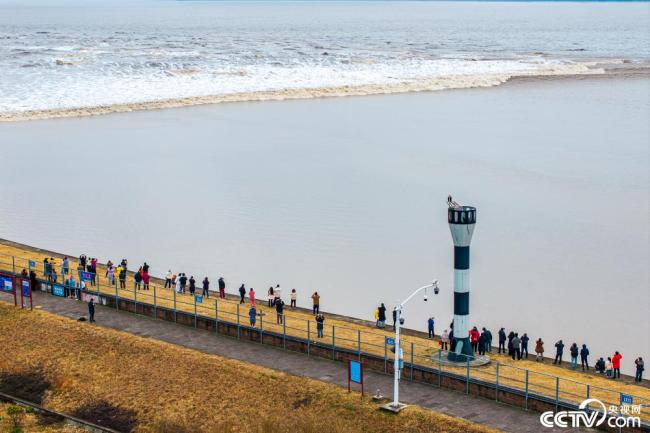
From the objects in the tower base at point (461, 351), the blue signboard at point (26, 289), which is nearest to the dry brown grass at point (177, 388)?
the blue signboard at point (26, 289)

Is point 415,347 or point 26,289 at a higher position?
point 26,289

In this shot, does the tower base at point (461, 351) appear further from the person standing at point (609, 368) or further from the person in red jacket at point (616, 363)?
the person in red jacket at point (616, 363)

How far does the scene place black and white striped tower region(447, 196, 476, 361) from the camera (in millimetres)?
32500

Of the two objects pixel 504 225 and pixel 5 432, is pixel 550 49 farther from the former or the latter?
pixel 5 432

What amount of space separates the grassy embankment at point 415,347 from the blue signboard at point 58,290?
54.9 inches

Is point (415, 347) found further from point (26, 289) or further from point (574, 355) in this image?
point (26, 289)

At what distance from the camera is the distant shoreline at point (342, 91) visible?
101 meters

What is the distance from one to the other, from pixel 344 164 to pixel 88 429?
43.1 meters

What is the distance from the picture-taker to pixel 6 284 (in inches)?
1607

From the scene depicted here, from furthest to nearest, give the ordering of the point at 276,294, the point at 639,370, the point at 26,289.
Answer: the point at 276,294
the point at 26,289
the point at 639,370

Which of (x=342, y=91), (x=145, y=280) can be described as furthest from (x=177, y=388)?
(x=342, y=91)

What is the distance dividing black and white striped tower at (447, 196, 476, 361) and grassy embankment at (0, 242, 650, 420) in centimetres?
87

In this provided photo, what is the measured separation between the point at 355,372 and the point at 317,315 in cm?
486

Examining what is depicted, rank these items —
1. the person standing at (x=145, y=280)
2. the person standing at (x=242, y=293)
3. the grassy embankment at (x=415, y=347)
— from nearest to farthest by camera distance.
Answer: the grassy embankment at (x=415, y=347), the person standing at (x=242, y=293), the person standing at (x=145, y=280)
